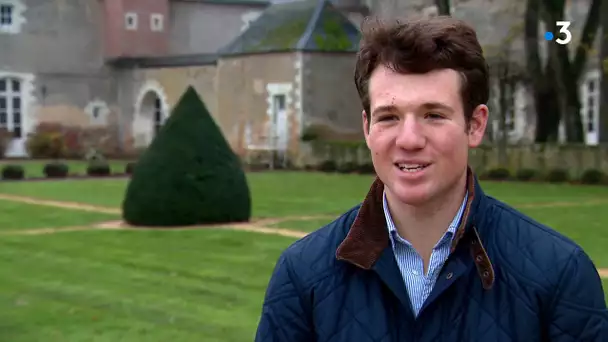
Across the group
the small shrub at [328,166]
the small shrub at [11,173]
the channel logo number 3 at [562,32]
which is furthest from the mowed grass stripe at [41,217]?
the channel logo number 3 at [562,32]

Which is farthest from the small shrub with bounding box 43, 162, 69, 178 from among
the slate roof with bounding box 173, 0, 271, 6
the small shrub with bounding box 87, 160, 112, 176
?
the slate roof with bounding box 173, 0, 271, 6

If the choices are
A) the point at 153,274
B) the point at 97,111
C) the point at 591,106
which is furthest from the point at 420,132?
the point at 97,111

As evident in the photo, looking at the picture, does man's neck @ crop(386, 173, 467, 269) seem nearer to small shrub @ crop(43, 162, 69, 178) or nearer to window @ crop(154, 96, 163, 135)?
small shrub @ crop(43, 162, 69, 178)

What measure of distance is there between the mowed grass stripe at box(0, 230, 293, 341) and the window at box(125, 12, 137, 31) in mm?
21339

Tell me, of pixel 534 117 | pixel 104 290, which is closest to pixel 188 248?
pixel 104 290

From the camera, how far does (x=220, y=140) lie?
12.3 metres

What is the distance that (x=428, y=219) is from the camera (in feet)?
6.22

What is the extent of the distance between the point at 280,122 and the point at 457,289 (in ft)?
80.2

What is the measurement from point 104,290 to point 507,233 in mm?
6073

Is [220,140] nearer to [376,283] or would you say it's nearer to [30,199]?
[30,199]

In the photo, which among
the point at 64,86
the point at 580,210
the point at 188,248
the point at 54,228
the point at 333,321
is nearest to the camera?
the point at 333,321

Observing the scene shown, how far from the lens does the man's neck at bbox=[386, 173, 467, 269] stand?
1891 mm

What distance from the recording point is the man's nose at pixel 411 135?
71.4 inches

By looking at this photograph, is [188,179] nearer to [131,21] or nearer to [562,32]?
[562,32]
